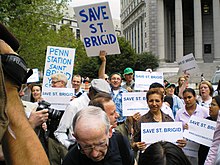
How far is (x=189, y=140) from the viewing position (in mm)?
5531

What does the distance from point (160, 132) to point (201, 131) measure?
619 millimetres

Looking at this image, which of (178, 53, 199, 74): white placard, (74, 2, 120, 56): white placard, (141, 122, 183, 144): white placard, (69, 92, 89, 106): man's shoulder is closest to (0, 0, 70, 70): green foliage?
(178, 53, 199, 74): white placard

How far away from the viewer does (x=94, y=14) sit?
760 cm

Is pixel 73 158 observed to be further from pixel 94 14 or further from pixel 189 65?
pixel 189 65

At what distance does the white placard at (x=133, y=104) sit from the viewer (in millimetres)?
6926

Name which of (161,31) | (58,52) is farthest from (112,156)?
(161,31)

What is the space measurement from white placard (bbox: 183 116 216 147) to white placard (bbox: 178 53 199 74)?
271 inches

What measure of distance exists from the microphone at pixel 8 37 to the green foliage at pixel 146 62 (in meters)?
53.4

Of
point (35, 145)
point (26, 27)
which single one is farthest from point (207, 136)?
point (26, 27)

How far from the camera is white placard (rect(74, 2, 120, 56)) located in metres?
7.47

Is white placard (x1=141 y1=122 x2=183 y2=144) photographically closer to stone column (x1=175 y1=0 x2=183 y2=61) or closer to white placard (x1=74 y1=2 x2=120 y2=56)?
white placard (x1=74 y1=2 x2=120 y2=56)

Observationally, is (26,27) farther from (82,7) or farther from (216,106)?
(216,106)

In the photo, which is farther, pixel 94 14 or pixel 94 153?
pixel 94 14

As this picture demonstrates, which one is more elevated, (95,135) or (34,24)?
(34,24)
